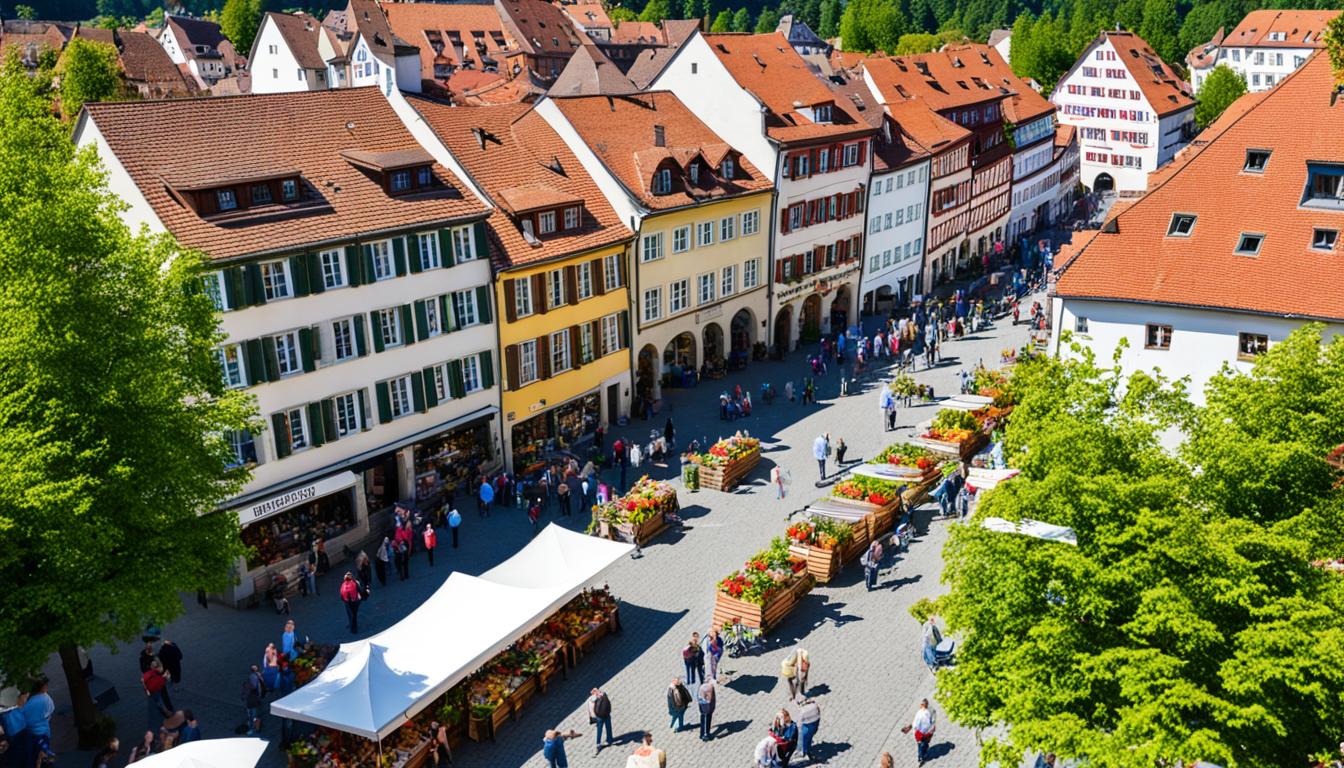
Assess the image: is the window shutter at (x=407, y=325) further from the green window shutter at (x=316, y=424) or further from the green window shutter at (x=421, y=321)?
the green window shutter at (x=316, y=424)

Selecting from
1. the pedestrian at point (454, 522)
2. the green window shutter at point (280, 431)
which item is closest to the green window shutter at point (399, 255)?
the green window shutter at point (280, 431)

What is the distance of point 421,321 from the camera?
36.1 m

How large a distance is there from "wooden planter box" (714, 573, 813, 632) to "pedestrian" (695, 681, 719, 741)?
3394 millimetres

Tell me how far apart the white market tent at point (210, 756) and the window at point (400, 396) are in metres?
15.7

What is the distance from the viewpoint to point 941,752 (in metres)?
23.7

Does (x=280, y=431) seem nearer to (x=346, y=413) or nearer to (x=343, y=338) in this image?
(x=346, y=413)

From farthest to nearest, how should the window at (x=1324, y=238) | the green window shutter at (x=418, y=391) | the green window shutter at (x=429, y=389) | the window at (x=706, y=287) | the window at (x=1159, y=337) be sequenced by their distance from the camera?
the window at (x=706, y=287)
the green window shutter at (x=429, y=389)
the green window shutter at (x=418, y=391)
the window at (x=1159, y=337)
the window at (x=1324, y=238)

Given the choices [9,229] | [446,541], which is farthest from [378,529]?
[9,229]

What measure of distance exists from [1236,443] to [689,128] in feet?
117

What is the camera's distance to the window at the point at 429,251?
118ft

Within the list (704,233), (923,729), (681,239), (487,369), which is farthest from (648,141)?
(923,729)

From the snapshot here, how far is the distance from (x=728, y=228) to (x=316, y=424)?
21.7 metres

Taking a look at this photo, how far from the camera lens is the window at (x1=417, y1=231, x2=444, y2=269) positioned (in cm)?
3600

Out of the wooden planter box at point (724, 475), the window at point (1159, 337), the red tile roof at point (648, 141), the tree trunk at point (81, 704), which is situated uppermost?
the red tile roof at point (648, 141)
